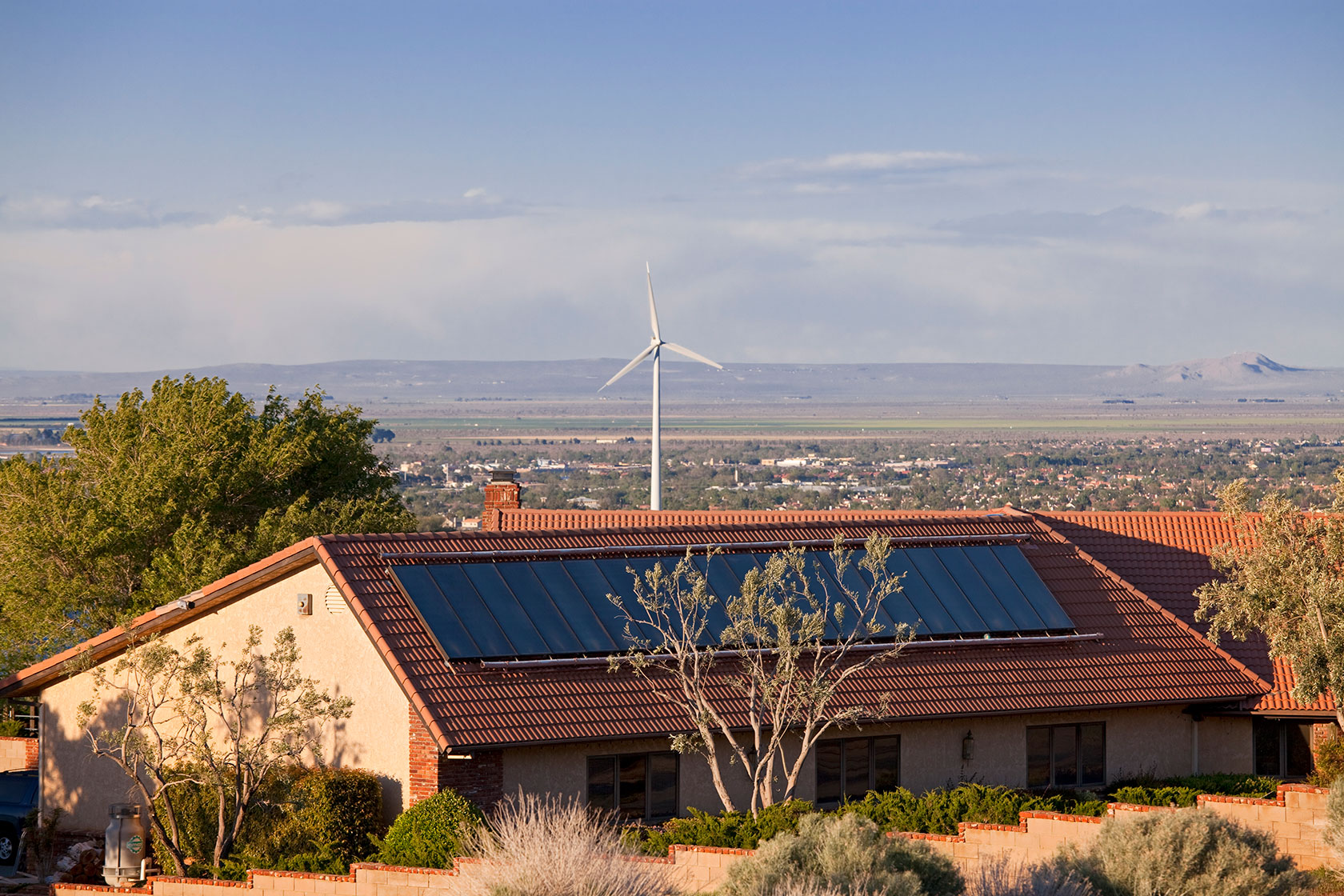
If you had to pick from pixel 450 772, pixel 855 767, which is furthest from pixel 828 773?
pixel 450 772

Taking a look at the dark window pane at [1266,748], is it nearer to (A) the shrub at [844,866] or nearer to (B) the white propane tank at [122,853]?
(A) the shrub at [844,866]

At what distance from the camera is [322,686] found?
24203 mm

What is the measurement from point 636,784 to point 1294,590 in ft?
32.7

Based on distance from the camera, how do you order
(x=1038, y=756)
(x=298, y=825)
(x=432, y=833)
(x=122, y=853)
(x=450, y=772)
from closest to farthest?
1. (x=432, y=833)
2. (x=450, y=772)
3. (x=298, y=825)
4. (x=122, y=853)
5. (x=1038, y=756)

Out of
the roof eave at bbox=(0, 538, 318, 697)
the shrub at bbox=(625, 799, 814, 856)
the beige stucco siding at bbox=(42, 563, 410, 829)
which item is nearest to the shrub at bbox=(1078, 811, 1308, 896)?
the shrub at bbox=(625, 799, 814, 856)

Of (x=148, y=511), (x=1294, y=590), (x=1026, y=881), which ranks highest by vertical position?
(x=148, y=511)

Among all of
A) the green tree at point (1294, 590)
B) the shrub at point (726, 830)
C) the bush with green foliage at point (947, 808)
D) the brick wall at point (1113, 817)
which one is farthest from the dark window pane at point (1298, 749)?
the shrub at point (726, 830)

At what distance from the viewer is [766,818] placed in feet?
68.5

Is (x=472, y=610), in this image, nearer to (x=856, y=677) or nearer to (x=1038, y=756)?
(x=856, y=677)

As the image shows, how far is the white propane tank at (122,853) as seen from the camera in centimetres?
2309

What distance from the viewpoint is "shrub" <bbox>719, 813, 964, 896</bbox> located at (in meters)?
16.7

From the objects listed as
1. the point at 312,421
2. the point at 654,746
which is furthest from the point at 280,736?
the point at 312,421

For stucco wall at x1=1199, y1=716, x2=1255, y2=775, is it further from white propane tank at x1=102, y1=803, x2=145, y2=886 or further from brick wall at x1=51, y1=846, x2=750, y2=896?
white propane tank at x1=102, y1=803, x2=145, y2=886

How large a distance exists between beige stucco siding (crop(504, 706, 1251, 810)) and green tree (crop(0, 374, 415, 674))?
41.9 feet
